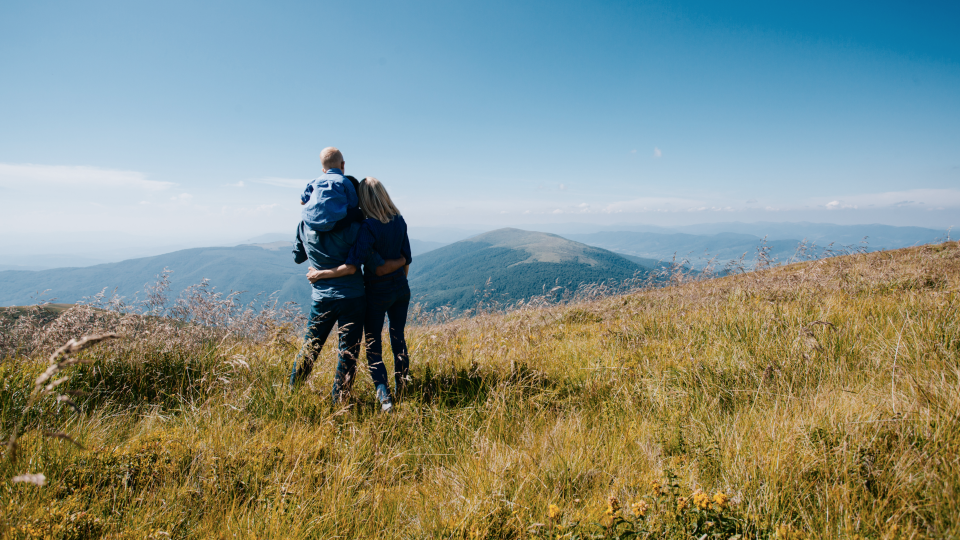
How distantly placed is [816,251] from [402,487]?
12.2 metres

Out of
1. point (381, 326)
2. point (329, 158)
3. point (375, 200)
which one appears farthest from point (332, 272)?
point (329, 158)

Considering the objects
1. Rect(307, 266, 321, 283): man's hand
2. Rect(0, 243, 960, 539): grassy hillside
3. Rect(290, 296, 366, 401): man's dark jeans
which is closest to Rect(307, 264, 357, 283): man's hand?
Rect(307, 266, 321, 283): man's hand

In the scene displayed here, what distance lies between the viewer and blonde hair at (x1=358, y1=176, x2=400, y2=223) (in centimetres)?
421

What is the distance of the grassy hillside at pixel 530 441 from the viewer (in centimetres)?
200

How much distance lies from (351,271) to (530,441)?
2.36m

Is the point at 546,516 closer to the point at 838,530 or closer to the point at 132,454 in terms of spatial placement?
the point at 838,530

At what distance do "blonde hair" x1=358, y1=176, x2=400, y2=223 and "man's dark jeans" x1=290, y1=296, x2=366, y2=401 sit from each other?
0.93 meters

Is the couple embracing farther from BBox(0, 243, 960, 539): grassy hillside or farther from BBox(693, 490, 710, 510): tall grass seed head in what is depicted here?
BBox(693, 490, 710, 510): tall grass seed head

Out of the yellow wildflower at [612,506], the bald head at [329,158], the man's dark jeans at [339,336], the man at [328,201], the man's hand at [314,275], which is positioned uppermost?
the bald head at [329,158]

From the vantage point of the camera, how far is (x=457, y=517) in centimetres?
217

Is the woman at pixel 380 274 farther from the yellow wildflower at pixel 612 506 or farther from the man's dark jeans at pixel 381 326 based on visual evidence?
the yellow wildflower at pixel 612 506

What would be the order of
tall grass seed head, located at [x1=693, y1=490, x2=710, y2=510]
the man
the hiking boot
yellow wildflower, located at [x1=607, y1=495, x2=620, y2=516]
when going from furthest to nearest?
the man → the hiking boot → yellow wildflower, located at [x1=607, y1=495, x2=620, y2=516] → tall grass seed head, located at [x1=693, y1=490, x2=710, y2=510]

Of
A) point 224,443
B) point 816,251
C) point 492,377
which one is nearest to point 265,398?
point 224,443

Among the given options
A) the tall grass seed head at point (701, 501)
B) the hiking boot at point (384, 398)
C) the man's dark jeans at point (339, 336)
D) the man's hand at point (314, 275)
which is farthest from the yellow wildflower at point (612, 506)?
the man's hand at point (314, 275)
